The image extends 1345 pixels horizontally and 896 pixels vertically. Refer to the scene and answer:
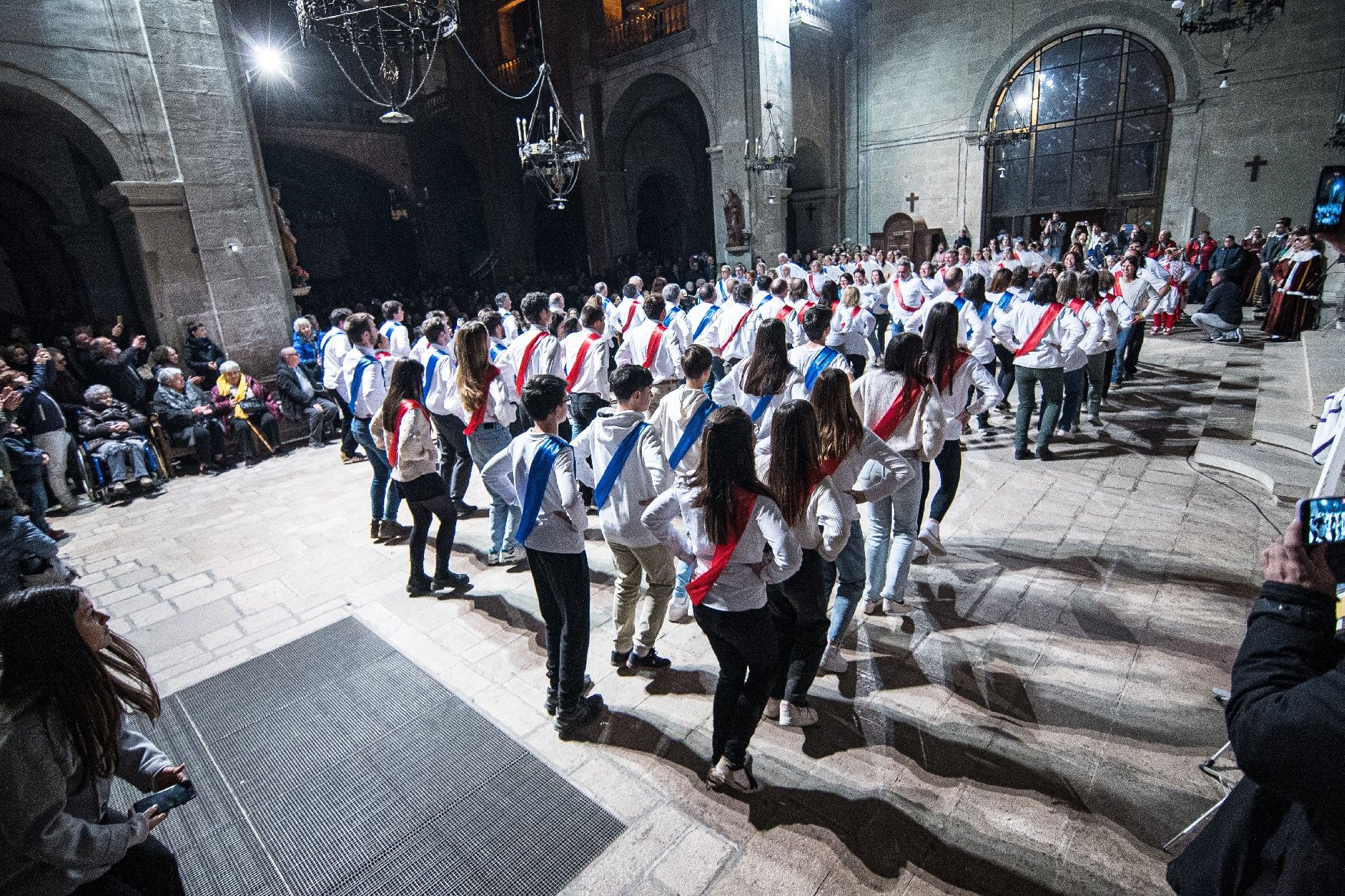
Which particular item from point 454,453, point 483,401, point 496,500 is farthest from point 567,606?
point 454,453

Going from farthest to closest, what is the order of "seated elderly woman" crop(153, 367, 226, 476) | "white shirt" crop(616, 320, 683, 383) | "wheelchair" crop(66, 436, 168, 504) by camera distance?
"seated elderly woman" crop(153, 367, 226, 476) → "wheelchair" crop(66, 436, 168, 504) → "white shirt" crop(616, 320, 683, 383)

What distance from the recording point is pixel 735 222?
15.9 m

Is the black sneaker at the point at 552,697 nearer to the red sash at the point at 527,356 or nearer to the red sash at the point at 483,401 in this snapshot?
the red sash at the point at 483,401

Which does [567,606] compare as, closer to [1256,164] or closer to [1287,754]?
[1287,754]

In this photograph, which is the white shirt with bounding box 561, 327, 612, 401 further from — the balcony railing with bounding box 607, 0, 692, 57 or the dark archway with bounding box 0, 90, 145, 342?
the balcony railing with bounding box 607, 0, 692, 57

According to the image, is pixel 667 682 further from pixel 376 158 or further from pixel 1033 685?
pixel 376 158

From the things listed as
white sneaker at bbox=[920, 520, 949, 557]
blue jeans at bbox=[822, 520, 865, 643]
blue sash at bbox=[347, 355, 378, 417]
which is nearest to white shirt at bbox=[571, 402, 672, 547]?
blue jeans at bbox=[822, 520, 865, 643]

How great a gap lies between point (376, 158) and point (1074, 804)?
23846mm

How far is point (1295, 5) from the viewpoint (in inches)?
529

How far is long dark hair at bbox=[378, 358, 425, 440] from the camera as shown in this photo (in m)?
4.26

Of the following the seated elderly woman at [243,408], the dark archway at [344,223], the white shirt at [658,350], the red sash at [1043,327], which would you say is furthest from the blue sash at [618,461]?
the dark archway at [344,223]

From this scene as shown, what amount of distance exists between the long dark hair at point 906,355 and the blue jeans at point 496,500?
276cm

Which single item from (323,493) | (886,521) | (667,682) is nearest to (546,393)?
(667,682)

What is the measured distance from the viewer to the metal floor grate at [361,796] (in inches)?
102
